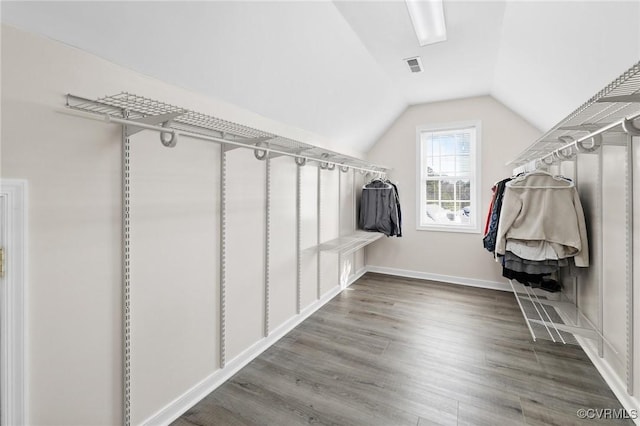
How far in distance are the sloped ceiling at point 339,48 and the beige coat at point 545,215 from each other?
718mm

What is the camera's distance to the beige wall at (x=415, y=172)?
13.3ft

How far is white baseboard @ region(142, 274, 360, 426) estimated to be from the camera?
68.3 inches

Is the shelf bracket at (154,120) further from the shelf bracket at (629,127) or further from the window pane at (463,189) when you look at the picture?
the window pane at (463,189)

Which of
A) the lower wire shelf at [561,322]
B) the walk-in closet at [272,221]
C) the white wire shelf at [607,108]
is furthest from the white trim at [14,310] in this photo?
the lower wire shelf at [561,322]

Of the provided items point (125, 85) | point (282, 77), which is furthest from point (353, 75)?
point (125, 85)

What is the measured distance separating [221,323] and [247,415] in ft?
1.95

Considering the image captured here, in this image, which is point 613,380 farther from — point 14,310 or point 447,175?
point 14,310

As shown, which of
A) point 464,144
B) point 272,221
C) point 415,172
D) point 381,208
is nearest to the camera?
point 272,221

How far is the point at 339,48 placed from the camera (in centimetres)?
254

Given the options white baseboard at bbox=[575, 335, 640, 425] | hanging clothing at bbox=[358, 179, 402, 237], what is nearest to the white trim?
white baseboard at bbox=[575, 335, 640, 425]

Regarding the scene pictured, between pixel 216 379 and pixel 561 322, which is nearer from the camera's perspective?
pixel 216 379

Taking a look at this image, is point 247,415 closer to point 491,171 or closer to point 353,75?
point 353,75

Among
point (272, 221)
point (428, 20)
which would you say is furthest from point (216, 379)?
point (428, 20)

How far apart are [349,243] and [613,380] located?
2.36 meters
